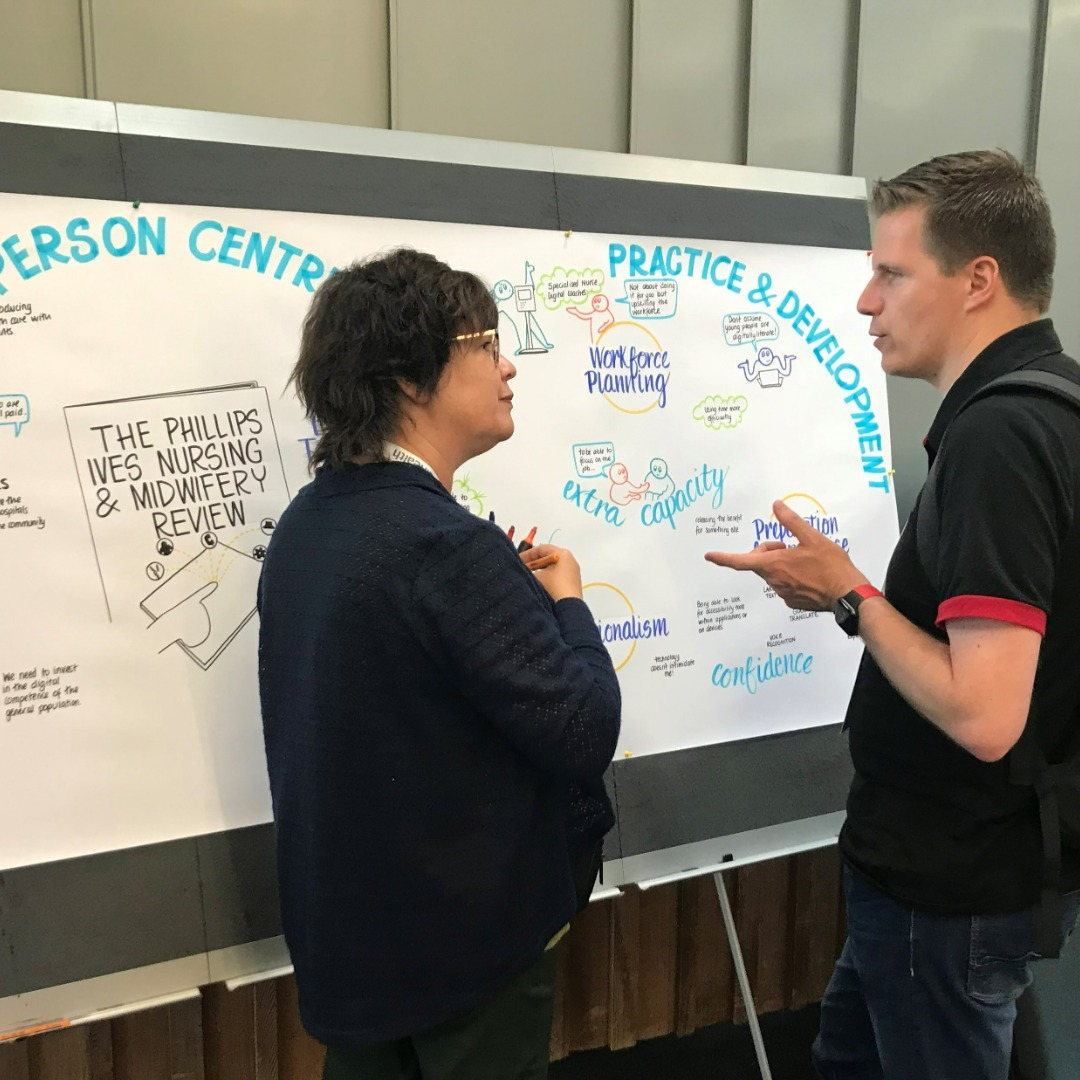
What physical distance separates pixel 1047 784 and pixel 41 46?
2.07m

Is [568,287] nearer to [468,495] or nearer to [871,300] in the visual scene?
[468,495]

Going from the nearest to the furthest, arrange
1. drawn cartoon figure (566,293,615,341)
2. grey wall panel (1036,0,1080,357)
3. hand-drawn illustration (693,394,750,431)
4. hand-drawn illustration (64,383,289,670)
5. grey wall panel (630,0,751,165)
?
1. hand-drawn illustration (64,383,289,670)
2. drawn cartoon figure (566,293,615,341)
3. hand-drawn illustration (693,394,750,431)
4. grey wall panel (630,0,751,165)
5. grey wall panel (1036,0,1080,357)

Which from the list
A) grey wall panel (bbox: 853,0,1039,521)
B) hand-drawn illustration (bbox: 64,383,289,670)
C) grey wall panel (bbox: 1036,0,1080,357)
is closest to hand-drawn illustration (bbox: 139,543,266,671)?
hand-drawn illustration (bbox: 64,383,289,670)

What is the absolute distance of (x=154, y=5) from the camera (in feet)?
5.75

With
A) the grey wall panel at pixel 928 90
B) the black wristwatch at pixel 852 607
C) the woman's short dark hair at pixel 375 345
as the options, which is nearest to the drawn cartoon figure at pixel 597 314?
the woman's short dark hair at pixel 375 345

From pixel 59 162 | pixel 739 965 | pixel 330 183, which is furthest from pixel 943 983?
pixel 59 162

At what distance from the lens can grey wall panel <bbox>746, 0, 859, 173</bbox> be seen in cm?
231

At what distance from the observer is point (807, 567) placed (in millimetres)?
1346

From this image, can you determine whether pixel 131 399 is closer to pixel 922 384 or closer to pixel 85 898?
pixel 85 898

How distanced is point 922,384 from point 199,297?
1995mm

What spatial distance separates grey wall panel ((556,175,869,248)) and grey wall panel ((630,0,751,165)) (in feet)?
1.61

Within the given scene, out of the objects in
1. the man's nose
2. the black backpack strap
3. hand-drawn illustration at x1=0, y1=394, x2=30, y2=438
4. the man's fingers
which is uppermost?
the man's nose

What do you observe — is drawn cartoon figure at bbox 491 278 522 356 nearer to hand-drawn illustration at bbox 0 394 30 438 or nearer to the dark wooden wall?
hand-drawn illustration at bbox 0 394 30 438

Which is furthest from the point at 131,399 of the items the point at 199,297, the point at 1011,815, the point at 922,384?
the point at 922,384
